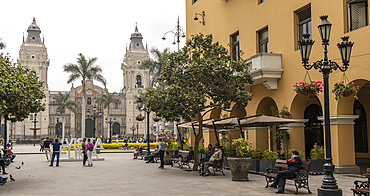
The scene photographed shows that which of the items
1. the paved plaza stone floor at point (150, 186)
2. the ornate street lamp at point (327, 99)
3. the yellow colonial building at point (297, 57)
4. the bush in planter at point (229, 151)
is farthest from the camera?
the bush in planter at point (229, 151)

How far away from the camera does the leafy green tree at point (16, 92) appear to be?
1143 cm

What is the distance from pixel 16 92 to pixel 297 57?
11.2 metres

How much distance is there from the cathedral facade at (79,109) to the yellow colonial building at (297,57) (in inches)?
2682

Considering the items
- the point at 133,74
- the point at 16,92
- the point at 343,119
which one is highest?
the point at 133,74

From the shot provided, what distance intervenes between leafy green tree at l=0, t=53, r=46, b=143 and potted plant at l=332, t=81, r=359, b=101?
1059 centimetres

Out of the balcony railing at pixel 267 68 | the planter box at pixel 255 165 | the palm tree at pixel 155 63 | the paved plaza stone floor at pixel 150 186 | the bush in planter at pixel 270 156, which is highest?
the palm tree at pixel 155 63

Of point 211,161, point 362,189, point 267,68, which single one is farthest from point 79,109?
point 362,189

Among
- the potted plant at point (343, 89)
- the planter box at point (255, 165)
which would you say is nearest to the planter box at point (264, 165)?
the planter box at point (255, 165)

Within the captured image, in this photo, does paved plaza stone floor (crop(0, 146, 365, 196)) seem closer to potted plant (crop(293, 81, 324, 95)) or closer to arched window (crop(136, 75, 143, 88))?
potted plant (crop(293, 81, 324, 95))

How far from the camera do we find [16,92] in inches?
458

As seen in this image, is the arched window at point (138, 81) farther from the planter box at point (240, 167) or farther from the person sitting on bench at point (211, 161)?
the planter box at point (240, 167)

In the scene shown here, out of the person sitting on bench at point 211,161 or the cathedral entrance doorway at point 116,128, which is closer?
the person sitting on bench at point 211,161

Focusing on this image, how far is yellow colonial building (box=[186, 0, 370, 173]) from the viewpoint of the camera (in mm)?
13406

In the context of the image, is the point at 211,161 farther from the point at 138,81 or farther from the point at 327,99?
the point at 138,81
